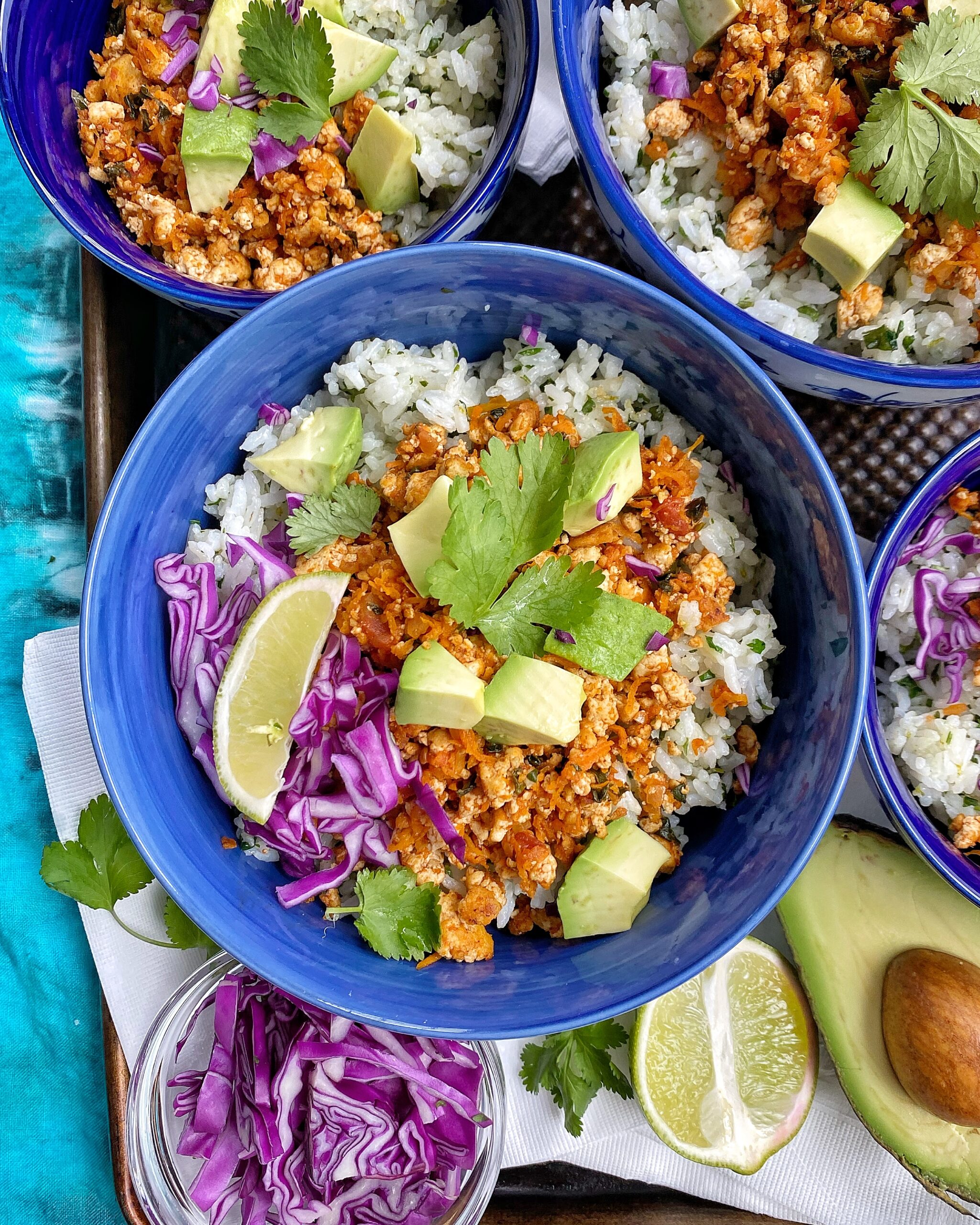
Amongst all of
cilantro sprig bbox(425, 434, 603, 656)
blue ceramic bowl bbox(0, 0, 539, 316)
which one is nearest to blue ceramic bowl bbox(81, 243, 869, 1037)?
blue ceramic bowl bbox(0, 0, 539, 316)

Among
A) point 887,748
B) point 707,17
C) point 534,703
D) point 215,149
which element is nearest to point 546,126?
point 707,17

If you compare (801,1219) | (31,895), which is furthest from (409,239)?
(801,1219)

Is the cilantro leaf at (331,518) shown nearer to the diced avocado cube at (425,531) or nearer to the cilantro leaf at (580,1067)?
the diced avocado cube at (425,531)

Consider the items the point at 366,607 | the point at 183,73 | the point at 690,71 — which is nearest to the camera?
the point at 366,607

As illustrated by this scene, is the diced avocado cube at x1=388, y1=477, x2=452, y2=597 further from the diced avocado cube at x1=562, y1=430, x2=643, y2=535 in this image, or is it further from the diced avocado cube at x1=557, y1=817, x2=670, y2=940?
the diced avocado cube at x1=557, y1=817, x2=670, y2=940

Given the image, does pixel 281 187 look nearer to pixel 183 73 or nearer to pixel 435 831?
pixel 183 73

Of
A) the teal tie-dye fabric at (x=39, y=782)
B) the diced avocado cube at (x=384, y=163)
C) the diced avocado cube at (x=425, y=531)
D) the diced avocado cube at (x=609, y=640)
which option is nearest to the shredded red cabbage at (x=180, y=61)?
the diced avocado cube at (x=384, y=163)
